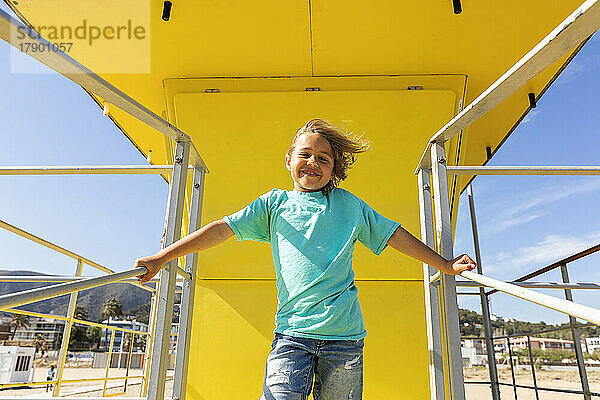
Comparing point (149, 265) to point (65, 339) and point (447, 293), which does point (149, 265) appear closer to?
point (447, 293)

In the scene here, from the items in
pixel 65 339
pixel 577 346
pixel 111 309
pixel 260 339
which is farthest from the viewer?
pixel 111 309

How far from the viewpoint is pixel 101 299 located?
1729 inches

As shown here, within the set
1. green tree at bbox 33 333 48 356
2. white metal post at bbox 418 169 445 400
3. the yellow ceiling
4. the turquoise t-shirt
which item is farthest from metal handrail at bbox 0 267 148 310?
green tree at bbox 33 333 48 356

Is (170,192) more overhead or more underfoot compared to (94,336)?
more underfoot

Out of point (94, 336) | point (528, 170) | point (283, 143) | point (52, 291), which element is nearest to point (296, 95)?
point (283, 143)

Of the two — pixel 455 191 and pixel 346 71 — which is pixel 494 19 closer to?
pixel 346 71

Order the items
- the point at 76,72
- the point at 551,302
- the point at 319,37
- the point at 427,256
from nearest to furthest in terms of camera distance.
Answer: the point at 551,302, the point at 76,72, the point at 427,256, the point at 319,37

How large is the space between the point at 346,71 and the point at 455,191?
70cm

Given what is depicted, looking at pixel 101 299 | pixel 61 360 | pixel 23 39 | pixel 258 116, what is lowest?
pixel 61 360

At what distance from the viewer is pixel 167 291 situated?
857 millimetres

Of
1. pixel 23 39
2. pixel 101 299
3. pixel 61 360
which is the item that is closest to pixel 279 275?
pixel 23 39

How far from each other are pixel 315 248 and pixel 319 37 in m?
0.99

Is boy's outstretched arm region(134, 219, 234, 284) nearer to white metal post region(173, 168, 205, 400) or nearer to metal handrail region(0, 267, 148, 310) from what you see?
metal handrail region(0, 267, 148, 310)

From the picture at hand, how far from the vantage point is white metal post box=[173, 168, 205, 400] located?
974 millimetres
